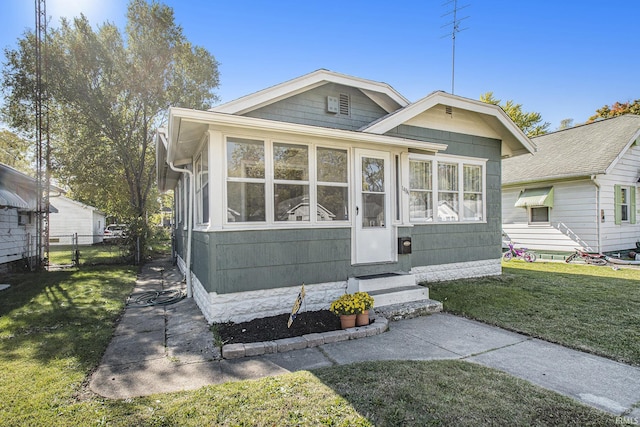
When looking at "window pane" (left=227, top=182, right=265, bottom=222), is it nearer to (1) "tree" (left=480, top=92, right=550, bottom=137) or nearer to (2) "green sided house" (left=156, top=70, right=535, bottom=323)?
(2) "green sided house" (left=156, top=70, right=535, bottom=323)

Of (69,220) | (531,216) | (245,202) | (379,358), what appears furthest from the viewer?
(69,220)

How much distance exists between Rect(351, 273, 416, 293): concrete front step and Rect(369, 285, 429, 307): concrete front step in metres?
0.09

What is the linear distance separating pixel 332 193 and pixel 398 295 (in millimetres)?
1992

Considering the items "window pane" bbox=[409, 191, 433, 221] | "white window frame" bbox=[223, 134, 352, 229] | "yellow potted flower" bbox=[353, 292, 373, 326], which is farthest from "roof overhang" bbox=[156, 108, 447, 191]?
"yellow potted flower" bbox=[353, 292, 373, 326]

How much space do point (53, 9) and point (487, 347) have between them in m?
18.3

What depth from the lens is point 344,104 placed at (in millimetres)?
7660

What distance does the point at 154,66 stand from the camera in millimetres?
15383

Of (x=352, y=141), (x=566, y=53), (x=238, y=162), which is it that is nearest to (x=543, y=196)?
(x=566, y=53)

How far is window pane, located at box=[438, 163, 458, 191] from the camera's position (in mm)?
7352

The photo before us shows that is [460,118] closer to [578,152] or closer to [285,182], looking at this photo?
[285,182]

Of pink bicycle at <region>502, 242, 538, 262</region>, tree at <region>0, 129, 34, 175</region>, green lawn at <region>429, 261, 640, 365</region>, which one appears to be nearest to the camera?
green lawn at <region>429, 261, 640, 365</region>

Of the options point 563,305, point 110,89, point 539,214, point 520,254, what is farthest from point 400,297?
point 110,89

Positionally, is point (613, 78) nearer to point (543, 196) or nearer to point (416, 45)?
point (543, 196)

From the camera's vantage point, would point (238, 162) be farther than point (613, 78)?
No
